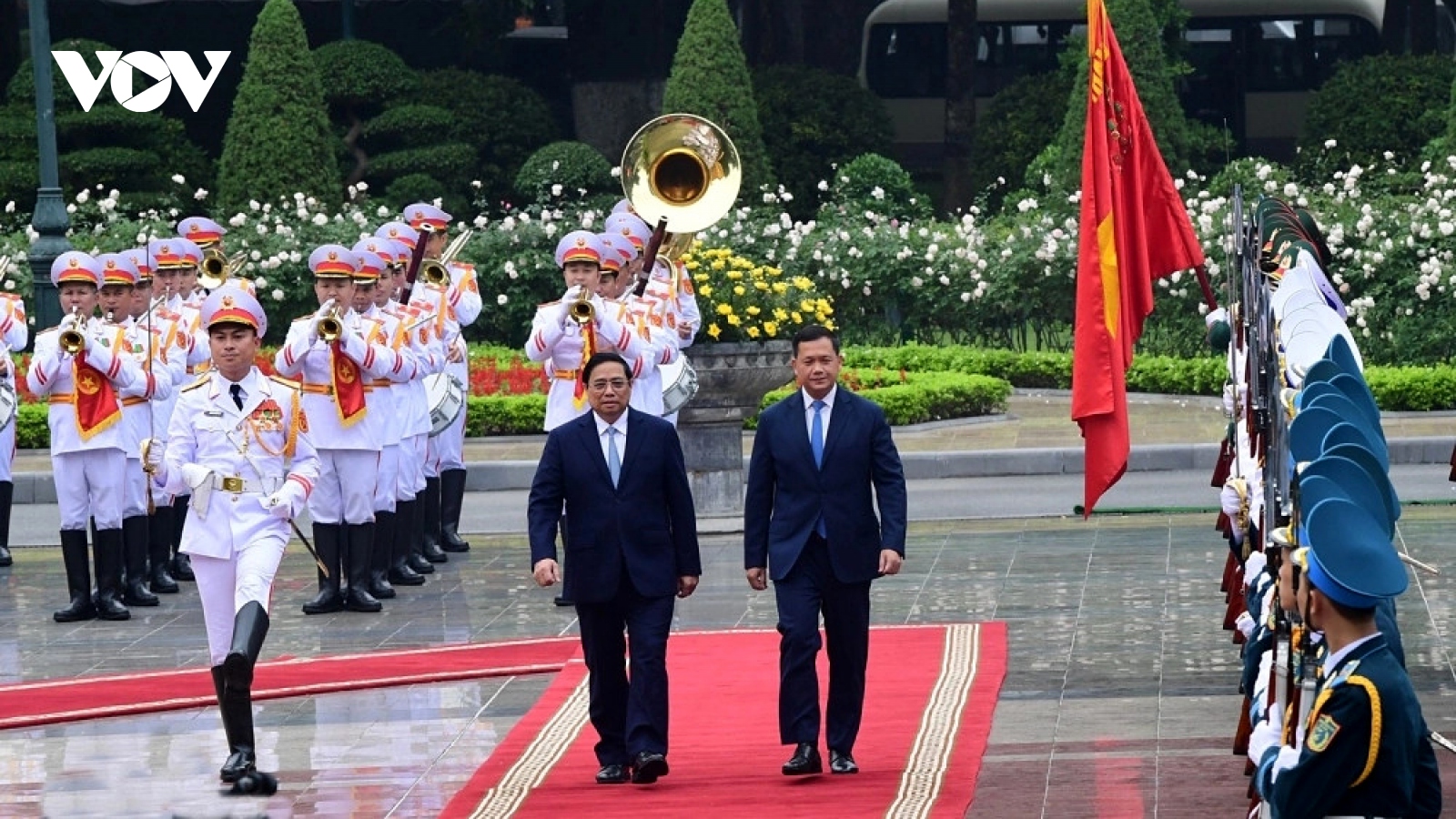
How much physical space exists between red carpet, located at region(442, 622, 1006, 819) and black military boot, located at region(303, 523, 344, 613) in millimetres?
2343

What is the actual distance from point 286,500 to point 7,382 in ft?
20.7

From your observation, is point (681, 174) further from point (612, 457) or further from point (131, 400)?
point (612, 457)

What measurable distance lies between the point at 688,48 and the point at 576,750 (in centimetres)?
2388

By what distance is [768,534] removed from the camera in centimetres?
1014

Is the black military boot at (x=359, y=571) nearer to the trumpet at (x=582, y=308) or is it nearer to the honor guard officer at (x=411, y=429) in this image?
the honor guard officer at (x=411, y=429)

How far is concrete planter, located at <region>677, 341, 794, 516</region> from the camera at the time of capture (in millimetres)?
16906

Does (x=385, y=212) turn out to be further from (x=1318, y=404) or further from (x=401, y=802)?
(x=1318, y=404)

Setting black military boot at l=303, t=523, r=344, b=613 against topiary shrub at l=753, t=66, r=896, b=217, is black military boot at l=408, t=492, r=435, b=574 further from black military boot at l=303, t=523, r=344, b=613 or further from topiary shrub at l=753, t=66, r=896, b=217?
topiary shrub at l=753, t=66, r=896, b=217

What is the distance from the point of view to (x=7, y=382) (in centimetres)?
1608

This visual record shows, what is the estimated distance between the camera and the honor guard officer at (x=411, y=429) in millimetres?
15273

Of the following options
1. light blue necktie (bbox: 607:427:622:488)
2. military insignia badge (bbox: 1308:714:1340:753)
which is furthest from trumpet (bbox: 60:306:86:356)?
military insignia badge (bbox: 1308:714:1340:753)

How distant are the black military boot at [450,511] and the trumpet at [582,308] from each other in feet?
8.63

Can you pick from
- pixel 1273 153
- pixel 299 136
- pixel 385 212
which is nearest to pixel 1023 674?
pixel 385 212

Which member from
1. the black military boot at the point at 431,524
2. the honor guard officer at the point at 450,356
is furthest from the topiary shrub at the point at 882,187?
→ the black military boot at the point at 431,524
